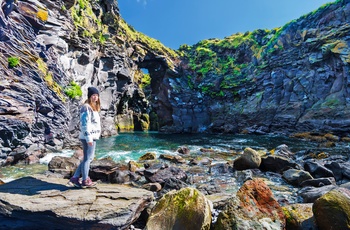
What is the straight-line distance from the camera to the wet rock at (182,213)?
14.9 ft

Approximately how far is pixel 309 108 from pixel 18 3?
45.0 metres

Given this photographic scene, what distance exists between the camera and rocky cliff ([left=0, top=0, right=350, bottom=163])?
49.2ft

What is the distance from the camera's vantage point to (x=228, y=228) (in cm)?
439

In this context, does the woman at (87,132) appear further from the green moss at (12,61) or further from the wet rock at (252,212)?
the green moss at (12,61)

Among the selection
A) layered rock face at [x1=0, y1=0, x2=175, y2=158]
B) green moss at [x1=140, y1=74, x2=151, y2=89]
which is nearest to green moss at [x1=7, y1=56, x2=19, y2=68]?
layered rock face at [x1=0, y1=0, x2=175, y2=158]

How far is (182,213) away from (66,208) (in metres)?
2.52

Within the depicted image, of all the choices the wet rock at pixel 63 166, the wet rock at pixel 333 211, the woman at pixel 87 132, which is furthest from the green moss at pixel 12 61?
the wet rock at pixel 333 211

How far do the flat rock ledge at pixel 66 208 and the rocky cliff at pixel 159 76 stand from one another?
9.40 meters

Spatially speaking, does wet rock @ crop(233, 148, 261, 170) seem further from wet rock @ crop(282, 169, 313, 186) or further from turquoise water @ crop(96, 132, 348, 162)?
turquoise water @ crop(96, 132, 348, 162)

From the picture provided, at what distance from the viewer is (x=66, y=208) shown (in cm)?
445

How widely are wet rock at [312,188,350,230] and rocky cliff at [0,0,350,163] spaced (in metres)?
14.8

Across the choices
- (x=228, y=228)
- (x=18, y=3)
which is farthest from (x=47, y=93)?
(x=228, y=228)

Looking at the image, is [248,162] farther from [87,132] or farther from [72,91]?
[72,91]

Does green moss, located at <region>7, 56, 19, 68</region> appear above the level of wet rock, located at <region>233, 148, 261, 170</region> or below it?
above
